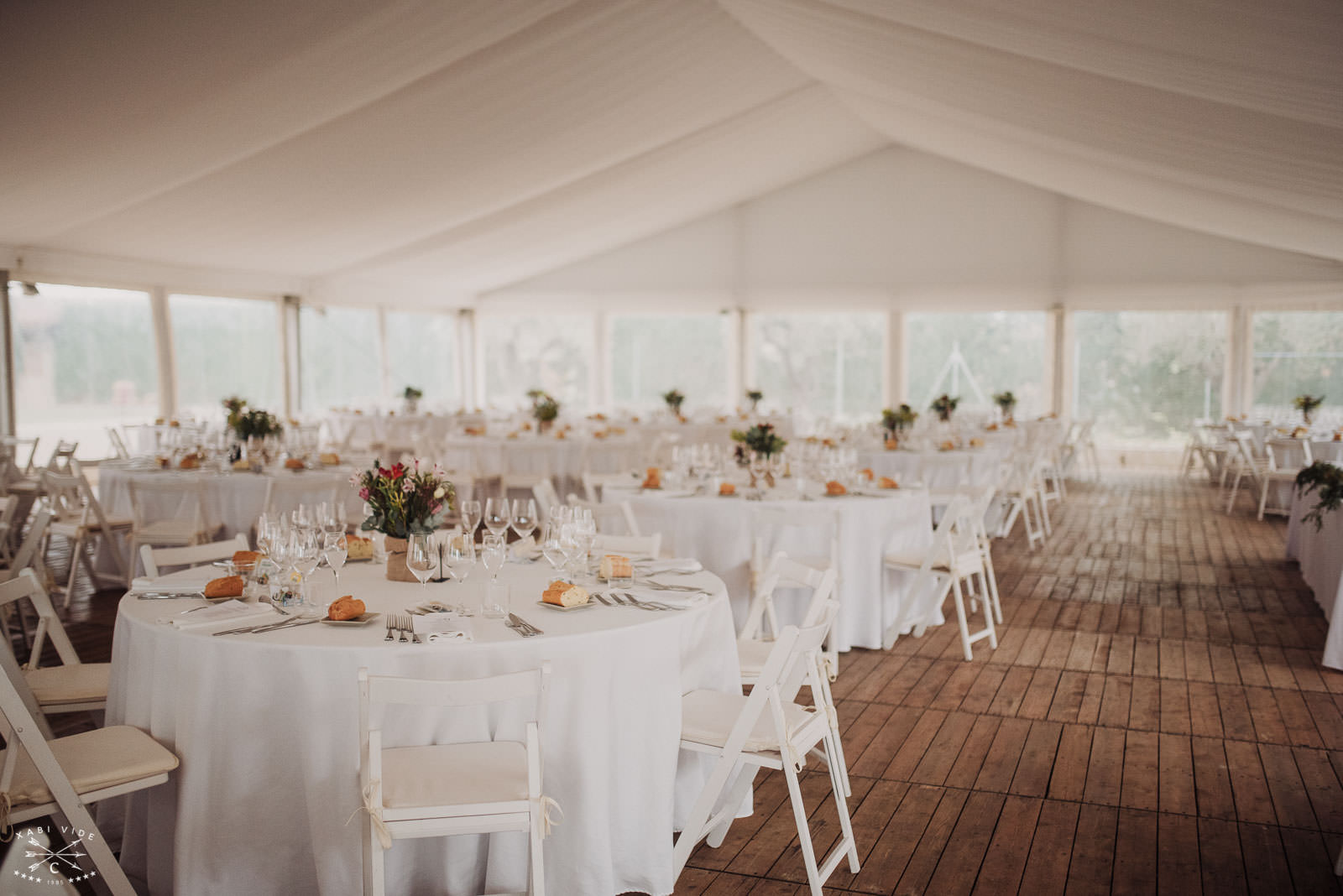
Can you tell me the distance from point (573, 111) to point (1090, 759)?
7589mm

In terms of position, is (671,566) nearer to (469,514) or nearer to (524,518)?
(524,518)

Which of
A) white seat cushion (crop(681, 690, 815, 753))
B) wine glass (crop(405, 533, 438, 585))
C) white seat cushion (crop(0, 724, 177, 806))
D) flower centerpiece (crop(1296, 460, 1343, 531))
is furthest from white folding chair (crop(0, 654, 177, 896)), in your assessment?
flower centerpiece (crop(1296, 460, 1343, 531))

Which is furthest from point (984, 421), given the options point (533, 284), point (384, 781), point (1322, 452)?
point (384, 781)

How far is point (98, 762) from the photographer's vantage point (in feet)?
9.28

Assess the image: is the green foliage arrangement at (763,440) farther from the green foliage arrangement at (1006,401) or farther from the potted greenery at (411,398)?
the potted greenery at (411,398)

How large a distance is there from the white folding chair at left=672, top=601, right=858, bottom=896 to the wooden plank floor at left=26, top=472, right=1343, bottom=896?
177mm

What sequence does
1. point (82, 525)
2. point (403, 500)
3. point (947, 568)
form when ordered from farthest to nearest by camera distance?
point (82, 525), point (947, 568), point (403, 500)

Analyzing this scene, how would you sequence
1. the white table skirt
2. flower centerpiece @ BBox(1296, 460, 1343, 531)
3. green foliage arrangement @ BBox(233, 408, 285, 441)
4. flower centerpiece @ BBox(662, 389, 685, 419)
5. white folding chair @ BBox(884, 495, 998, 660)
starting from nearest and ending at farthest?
the white table skirt
white folding chair @ BBox(884, 495, 998, 660)
flower centerpiece @ BBox(1296, 460, 1343, 531)
green foliage arrangement @ BBox(233, 408, 285, 441)
flower centerpiece @ BBox(662, 389, 685, 419)

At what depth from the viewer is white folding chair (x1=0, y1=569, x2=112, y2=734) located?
134 inches

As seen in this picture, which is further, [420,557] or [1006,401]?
[1006,401]

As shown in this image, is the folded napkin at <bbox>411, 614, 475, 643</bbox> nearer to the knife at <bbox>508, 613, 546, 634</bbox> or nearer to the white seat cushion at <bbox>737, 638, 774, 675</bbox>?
the knife at <bbox>508, 613, 546, 634</bbox>

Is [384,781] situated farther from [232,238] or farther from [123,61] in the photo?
[232,238]

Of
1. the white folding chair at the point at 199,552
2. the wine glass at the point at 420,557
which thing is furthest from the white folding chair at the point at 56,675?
the wine glass at the point at 420,557

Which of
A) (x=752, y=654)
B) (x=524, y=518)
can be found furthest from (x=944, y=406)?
(x=524, y=518)
